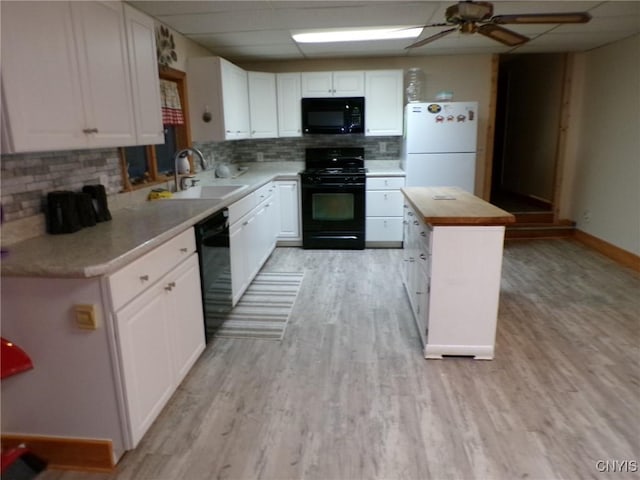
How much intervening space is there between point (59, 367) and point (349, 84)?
162 inches

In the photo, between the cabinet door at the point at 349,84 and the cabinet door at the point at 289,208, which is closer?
the cabinet door at the point at 349,84

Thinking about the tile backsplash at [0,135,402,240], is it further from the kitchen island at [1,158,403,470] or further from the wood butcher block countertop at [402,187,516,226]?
the wood butcher block countertop at [402,187,516,226]

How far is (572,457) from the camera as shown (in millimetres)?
1804

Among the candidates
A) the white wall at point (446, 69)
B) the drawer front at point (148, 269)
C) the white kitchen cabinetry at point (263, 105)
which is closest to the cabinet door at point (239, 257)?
the drawer front at point (148, 269)

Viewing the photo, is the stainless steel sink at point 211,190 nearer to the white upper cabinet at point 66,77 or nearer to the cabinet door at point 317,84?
the white upper cabinet at point 66,77

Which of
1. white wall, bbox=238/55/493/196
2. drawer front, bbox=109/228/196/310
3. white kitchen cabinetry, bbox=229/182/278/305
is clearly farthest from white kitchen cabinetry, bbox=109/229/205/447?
white wall, bbox=238/55/493/196

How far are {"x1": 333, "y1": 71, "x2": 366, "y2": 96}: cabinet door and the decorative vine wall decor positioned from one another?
188 centimetres

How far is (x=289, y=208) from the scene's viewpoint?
4992mm

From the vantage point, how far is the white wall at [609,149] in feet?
13.9

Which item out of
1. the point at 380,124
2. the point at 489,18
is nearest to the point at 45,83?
the point at 489,18

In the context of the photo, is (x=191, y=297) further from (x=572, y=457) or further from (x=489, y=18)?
(x=489, y=18)

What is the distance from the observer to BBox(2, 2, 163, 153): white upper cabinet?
161 cm

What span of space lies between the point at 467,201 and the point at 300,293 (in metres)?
1.60

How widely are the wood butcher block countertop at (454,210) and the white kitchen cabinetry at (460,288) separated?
5 cm
